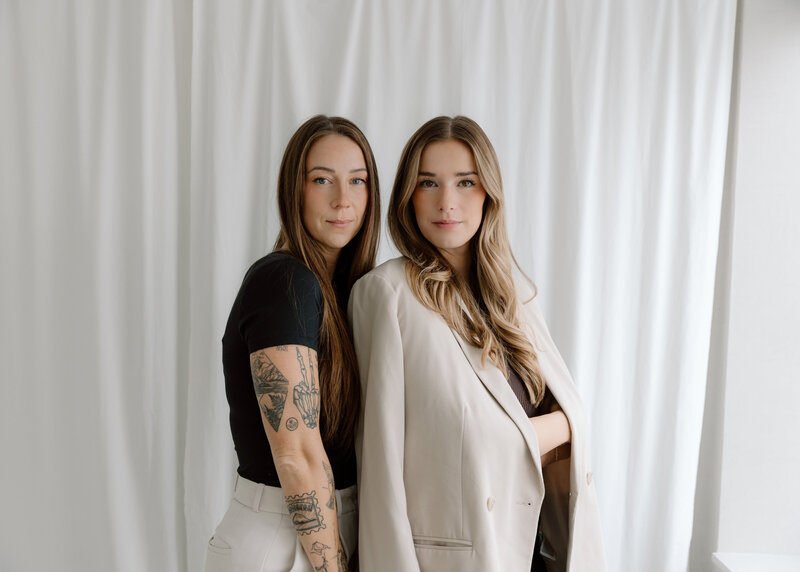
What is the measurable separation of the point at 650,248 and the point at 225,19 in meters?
2.06

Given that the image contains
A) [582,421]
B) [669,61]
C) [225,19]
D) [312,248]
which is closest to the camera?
[312,248]

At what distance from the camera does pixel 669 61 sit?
296 centimetres

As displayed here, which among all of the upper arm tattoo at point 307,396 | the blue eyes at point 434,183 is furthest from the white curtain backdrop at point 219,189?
the upper arm tattoo at point 307,396

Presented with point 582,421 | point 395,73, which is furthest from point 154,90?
point 582,421

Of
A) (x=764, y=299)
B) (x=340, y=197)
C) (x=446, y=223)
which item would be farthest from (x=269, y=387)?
(x=764, y=299)

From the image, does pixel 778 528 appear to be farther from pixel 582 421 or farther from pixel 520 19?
pixel 520 19

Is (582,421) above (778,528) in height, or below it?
above

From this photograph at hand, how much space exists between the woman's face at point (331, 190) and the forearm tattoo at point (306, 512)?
63cm

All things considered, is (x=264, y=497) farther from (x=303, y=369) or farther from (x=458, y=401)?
(x=458, y=401)

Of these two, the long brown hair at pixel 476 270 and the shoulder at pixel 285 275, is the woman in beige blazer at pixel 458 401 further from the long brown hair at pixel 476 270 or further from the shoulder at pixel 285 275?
the shoulder at pixel 285 275

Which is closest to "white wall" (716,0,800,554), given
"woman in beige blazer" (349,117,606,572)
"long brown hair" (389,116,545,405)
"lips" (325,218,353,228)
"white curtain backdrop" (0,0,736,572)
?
"white curtain backdrop" (0,0,736,572)

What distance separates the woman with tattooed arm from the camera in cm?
152

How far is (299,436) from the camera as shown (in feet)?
5.04

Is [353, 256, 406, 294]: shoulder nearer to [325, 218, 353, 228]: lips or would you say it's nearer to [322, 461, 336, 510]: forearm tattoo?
[325, 218, 353, 228]: lips
